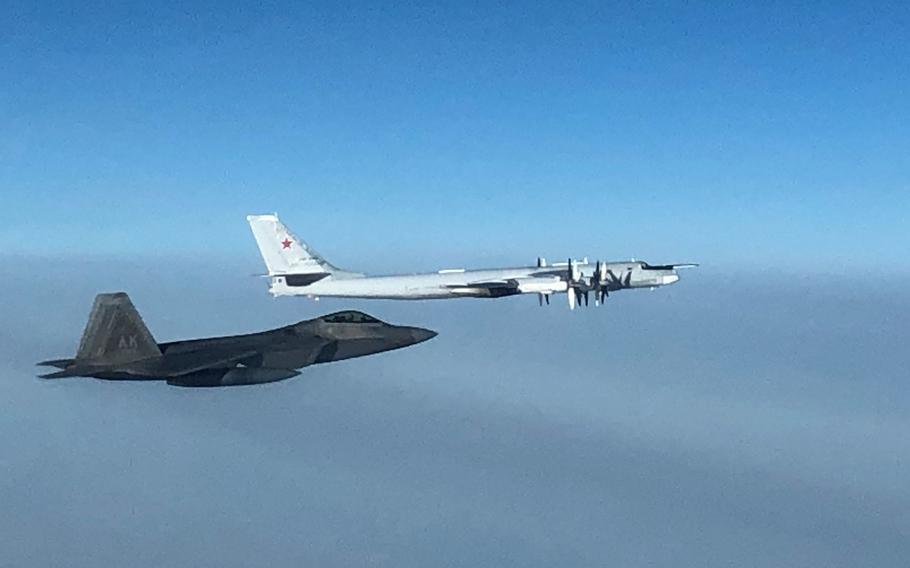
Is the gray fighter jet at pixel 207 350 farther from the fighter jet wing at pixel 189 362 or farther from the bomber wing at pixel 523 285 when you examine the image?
the bomber wing at pixel 523 285

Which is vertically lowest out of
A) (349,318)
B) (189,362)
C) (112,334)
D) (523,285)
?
(189,362)

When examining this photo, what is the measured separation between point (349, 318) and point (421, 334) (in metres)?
4.66

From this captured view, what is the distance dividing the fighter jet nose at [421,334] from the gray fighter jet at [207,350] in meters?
1.63

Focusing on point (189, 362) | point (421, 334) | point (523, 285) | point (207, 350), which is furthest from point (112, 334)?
point (523, 285)

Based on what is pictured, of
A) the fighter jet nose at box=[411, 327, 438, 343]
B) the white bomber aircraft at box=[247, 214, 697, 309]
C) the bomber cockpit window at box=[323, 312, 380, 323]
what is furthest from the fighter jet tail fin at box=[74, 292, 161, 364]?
the white bomber aircraft at box=[247, 214, 697, 309]

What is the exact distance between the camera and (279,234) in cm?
6344

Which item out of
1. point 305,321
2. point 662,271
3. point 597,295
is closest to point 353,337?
point 305,321

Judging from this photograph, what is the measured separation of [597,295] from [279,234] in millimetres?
28904

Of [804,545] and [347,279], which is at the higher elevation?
[347,279]

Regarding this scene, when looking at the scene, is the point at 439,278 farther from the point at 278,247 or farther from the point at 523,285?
the point at 278,247

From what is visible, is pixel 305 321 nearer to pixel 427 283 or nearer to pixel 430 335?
pixel 430 335

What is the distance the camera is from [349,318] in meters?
41.9

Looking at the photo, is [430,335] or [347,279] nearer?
[430,335]

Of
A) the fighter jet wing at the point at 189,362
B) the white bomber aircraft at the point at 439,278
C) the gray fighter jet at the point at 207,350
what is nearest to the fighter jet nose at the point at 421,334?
the gray fighter jet at the point at 207,350
